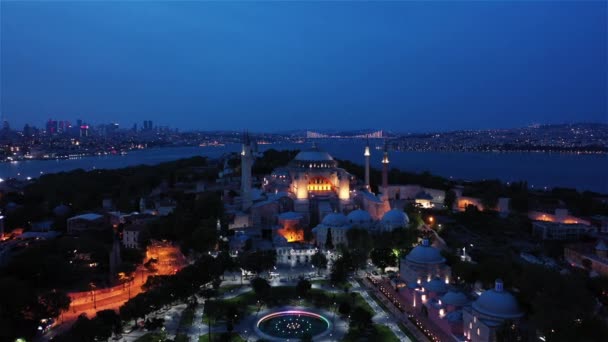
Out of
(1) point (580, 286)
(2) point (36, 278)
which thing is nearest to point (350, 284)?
(1) point (580, 286)

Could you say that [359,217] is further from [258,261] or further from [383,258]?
[258,261]

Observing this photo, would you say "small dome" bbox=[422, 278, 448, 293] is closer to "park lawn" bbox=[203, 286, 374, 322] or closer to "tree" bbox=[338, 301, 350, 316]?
"park lawn" bbox=[203, 286, 374, 322]

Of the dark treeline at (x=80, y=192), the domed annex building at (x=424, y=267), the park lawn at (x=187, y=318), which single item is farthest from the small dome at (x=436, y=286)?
the dark treeline at (x=80, y=192)

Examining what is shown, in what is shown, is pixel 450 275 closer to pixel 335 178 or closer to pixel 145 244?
pixel 335 178

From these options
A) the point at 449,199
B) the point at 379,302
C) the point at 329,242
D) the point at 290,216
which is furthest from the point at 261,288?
the point at 449,199

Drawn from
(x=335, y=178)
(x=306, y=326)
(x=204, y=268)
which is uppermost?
(x=335, y=178)

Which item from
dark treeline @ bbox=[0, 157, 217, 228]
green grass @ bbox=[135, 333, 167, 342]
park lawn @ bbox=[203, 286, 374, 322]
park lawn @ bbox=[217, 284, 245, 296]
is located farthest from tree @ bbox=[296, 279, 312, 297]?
dark treeline @ bbox=[0, 157, 217, 228]

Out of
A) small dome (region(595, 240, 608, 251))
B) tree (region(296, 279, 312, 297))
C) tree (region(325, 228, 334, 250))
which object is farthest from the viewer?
tree (region(325, 228, 334, 250))
